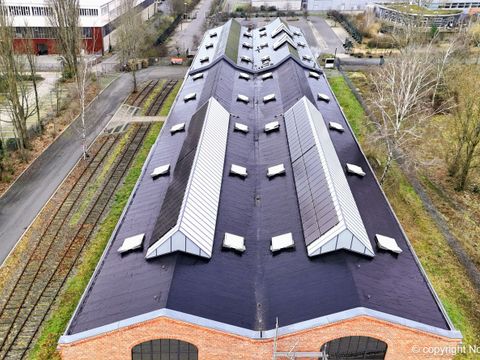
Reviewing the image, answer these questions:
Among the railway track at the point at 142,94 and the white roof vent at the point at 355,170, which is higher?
the white roof vent at the point at 355,170

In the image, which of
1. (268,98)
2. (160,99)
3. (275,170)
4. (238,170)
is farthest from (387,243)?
(160,99)

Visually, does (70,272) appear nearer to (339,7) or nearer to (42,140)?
(42,140)

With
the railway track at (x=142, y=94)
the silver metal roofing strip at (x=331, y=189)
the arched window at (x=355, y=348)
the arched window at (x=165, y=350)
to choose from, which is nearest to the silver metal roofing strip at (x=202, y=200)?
the arched window at (x=165, y=350)

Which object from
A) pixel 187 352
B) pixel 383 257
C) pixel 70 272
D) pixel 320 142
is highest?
pixel 320 142

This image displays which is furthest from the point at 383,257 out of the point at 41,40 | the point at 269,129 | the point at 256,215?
the point at 41,40

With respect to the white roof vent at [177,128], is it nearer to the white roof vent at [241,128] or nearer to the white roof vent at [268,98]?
the white roof vent at [241,128]

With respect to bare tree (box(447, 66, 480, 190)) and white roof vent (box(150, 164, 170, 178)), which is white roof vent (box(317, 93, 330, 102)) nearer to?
bare tree (box(447, 66, 480, 190))

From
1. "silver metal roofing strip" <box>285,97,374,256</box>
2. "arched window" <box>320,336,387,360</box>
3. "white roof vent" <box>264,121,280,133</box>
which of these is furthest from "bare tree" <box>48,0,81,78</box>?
"arched window" <box>320,336,387,360</box>
